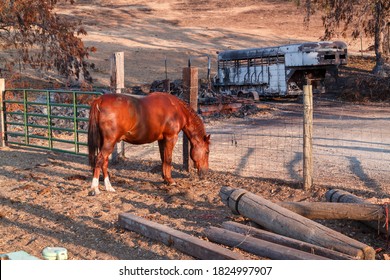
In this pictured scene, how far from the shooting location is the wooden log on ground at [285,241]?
547 centimetres

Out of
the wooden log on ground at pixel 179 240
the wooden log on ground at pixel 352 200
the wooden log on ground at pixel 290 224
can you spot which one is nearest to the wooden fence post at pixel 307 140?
the wooden log on ground at pixel 352 200

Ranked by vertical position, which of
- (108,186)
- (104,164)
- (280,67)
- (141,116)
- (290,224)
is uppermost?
(141,116)

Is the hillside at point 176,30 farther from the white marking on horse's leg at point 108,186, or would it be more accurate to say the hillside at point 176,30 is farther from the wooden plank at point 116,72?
the white marking on horse's leg at point 108,186

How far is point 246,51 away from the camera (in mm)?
23500

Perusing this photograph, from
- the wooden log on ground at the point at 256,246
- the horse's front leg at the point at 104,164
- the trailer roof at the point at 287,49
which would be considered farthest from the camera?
the trailer roof at the point at 287,49

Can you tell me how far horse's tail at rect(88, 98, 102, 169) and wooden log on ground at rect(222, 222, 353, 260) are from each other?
342cm

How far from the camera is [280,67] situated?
22.3m

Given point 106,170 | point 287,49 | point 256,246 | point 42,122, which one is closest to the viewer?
point 256,246

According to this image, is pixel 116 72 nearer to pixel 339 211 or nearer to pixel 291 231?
pixel 339 211

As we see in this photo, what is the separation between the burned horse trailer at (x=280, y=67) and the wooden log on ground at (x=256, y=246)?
16.1 metres

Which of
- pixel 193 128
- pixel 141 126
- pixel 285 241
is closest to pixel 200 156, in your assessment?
pixel 193 128

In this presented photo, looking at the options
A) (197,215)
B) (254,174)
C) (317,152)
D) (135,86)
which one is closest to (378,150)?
(317,152)

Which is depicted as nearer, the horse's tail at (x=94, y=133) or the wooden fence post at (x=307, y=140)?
the wooden fence post at (x=307, y=140)

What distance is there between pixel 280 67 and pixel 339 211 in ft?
52.4
